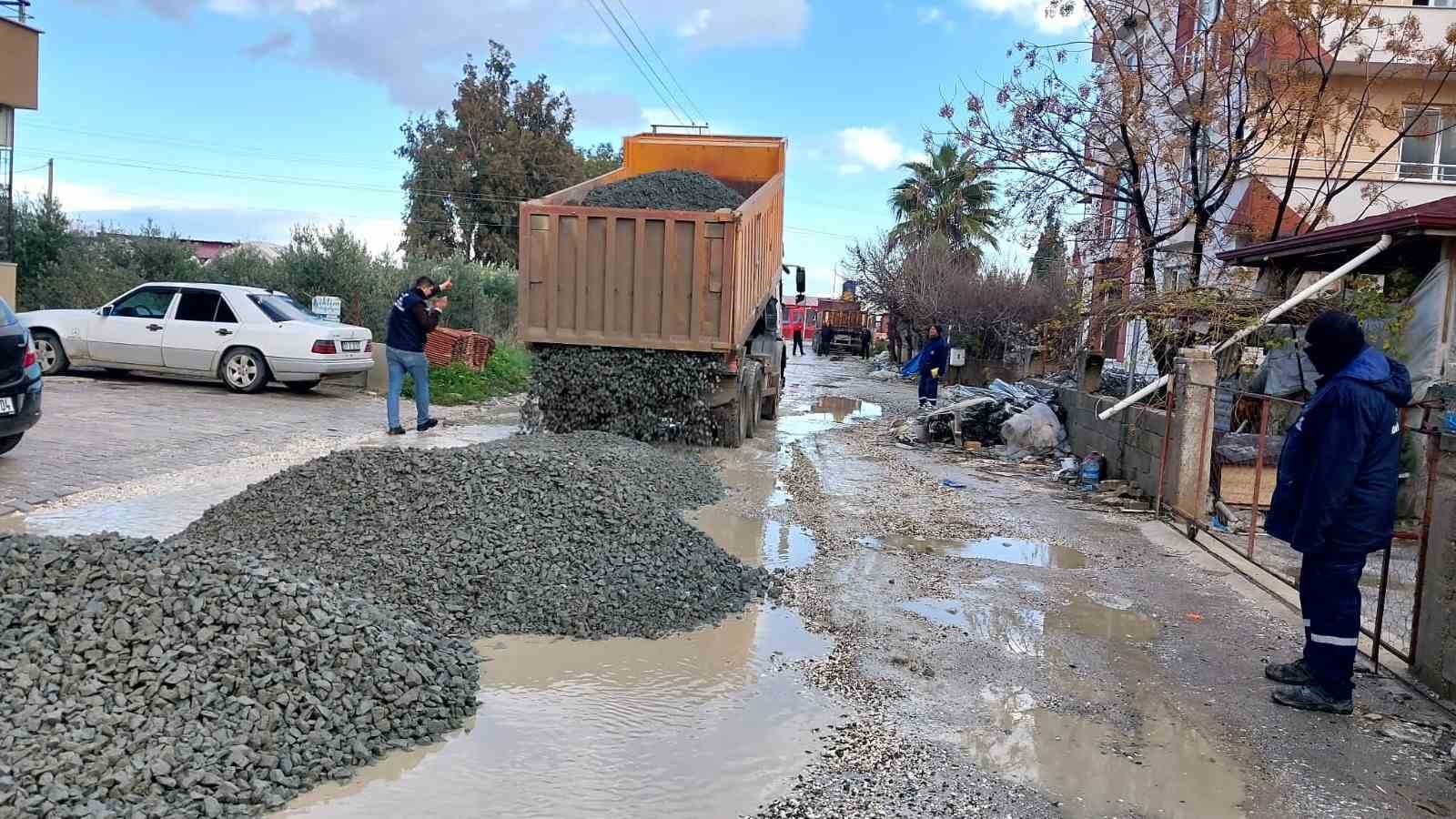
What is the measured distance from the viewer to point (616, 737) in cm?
412

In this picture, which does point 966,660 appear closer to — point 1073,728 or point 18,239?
point 1073,728

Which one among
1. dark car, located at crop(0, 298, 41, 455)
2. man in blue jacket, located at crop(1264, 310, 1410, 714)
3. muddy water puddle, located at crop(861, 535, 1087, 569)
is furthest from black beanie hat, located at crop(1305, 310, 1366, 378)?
dark car, located at crop(0, 298, 41, 455)

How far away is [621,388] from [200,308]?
7475 millimetres

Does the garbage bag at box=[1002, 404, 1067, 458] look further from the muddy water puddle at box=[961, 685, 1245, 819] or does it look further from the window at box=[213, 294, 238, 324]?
the window at box=[213, 294, 238, 324]

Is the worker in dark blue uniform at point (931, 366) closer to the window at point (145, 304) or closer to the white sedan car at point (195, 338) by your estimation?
the white sedan car at point (195, 338)

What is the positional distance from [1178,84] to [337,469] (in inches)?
474

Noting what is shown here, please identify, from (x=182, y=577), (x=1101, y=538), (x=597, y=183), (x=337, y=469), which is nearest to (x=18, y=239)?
(x=597, y=183)

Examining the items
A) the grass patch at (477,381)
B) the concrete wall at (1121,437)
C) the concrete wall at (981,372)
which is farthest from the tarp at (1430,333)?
the concrete wall at (981,372)

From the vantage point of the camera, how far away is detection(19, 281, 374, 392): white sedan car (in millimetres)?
14594

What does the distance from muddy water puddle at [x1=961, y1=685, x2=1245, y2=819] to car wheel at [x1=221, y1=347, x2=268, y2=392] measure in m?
13.0

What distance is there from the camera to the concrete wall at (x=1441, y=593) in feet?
15.5

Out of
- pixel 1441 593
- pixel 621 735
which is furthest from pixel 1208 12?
pixel 621 735

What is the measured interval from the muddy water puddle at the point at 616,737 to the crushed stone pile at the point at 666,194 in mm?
7209

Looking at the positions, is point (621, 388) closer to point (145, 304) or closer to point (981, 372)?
point (145, 304)
